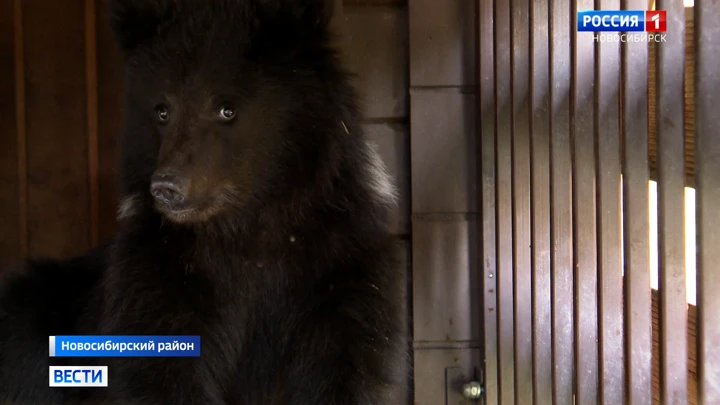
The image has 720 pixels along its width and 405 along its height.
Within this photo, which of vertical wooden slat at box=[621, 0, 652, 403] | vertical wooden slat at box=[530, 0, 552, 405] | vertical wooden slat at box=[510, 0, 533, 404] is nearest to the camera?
vertical wooden slat at box=[621, 0, 652, 403]

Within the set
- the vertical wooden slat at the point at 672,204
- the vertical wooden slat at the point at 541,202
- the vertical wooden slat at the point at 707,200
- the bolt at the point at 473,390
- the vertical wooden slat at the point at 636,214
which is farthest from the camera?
the bolt at the point at 473,390

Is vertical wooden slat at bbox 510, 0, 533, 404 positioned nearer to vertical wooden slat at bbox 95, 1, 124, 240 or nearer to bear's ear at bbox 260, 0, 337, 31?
bear's ear at bbox 260, 0, 337, 31

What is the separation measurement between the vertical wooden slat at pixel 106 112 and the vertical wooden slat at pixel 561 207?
1.54m

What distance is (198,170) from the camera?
61.3 inches

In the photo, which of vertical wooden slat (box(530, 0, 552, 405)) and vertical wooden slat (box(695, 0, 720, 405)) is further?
vertical wooden slat (box(530, 0, 552, 405))

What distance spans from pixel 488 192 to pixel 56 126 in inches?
57.7

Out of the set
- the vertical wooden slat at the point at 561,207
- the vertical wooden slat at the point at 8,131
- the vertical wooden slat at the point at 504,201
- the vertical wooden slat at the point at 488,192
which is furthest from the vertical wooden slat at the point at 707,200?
the vertical wooden slat at the point at 8,131

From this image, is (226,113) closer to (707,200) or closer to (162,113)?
(162,113)

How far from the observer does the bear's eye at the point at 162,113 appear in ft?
5.45

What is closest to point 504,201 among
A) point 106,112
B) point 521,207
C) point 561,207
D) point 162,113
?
point 521,207

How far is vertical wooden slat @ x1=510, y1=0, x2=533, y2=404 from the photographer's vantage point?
2.18 meters

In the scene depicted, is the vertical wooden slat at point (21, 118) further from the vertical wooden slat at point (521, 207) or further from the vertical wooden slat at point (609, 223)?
the vertical wooden slat at point (609, 223)

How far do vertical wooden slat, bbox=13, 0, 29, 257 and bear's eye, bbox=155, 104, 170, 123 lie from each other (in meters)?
1.28

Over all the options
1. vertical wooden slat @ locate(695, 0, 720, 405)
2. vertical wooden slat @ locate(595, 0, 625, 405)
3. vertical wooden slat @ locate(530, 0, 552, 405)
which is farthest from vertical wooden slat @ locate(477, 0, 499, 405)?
vertical wooden slat @ locate(695, 0, 720, 405)
